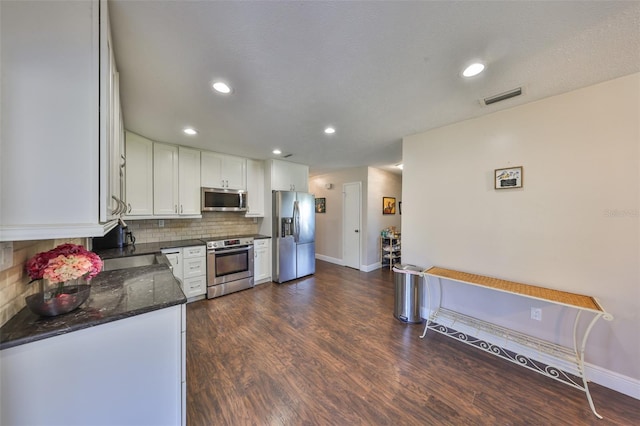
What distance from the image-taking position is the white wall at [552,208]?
1726mm

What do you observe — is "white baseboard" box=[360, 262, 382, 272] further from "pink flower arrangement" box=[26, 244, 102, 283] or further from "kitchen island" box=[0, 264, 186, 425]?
"pink flower arrangement" box=[26, 244, 102, 283]

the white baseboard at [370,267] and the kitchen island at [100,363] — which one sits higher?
the kitchen island at [100,363]

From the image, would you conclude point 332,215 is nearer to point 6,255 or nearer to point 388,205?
point 388,205

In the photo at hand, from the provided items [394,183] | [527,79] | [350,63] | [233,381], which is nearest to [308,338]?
[233,381]

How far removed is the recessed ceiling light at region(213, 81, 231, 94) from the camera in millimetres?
1784

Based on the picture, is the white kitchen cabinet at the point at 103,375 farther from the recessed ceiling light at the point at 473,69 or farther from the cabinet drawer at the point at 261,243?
the cabinet drawer at the point at 261,243

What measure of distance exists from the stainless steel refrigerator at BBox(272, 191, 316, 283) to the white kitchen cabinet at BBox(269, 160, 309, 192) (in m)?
0.25

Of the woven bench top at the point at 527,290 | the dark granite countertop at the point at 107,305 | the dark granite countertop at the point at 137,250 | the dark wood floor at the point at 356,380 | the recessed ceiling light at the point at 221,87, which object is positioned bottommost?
the dark wood floor at the point at 356,380

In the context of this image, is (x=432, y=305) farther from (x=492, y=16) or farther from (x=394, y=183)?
(x=394, y=183)

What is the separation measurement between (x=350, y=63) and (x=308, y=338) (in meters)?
2.59

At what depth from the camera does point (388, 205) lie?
223 inches

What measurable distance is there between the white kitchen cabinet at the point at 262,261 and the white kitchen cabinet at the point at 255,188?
59 centimetres

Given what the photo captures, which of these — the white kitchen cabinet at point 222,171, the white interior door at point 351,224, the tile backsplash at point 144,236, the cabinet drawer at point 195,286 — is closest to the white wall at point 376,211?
the white interior door at point 351,224

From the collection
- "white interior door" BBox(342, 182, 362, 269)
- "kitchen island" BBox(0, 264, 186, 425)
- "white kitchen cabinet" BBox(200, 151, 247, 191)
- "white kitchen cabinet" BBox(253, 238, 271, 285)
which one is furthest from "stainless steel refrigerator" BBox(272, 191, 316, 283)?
"kitchen island" BBox(0, 264, 186, 425)
